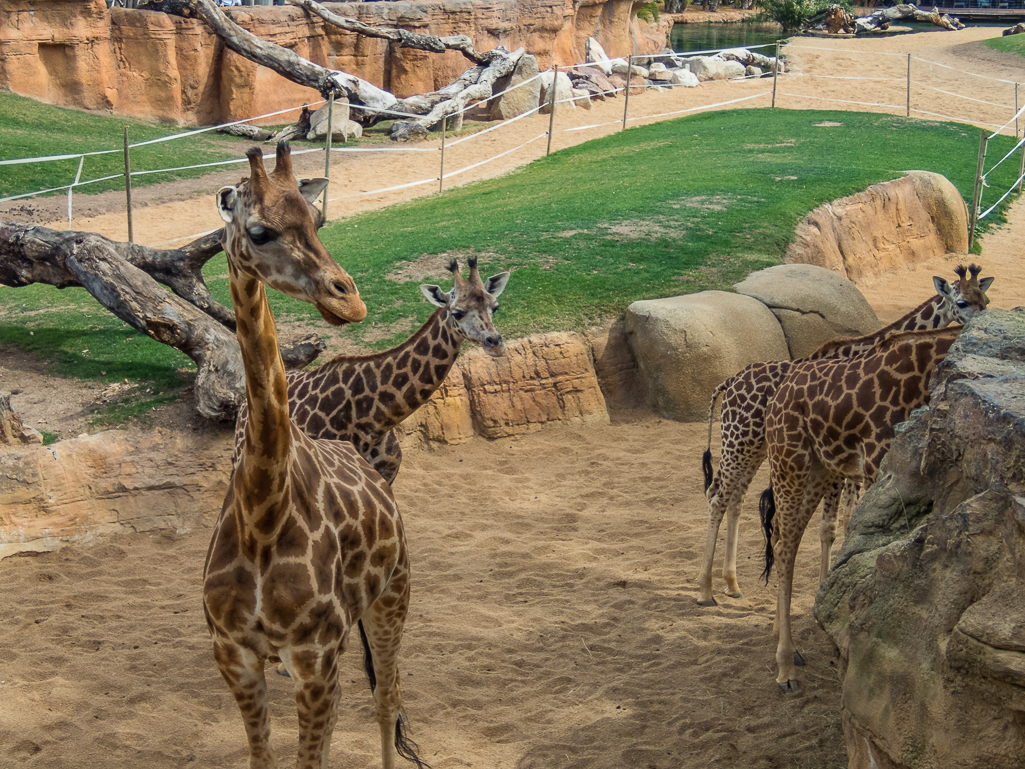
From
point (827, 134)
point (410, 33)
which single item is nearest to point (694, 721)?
point (827, 134)

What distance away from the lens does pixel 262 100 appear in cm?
2261

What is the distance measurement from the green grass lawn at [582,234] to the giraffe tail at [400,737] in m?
3.88

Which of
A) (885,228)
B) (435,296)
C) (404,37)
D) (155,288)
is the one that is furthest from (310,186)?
(404,37)

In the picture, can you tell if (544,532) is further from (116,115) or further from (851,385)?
(116,115)

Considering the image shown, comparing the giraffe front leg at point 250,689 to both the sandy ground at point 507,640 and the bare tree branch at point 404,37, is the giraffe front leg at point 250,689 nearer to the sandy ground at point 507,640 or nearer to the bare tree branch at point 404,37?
the sandy ground at point 507,640

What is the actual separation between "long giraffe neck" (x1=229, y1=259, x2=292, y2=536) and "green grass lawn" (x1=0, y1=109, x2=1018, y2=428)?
4.77 meters

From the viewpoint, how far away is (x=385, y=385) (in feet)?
20.3

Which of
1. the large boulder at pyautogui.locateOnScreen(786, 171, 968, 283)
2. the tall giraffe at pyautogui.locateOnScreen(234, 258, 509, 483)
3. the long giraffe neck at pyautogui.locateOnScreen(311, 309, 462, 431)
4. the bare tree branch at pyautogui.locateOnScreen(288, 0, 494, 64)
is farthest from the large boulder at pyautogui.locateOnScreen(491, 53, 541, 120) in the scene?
the long giraffe neck at pyautogui.locateOnScreen(311, 309, 462, 431)

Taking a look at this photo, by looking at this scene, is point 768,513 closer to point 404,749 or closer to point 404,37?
point 404,749

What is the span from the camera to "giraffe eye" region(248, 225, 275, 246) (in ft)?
10.3

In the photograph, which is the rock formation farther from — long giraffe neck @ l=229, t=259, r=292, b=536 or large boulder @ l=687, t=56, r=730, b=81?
large boulder @ l=687, t=56, r=730, b=81

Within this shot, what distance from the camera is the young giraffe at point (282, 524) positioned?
3.17 meters

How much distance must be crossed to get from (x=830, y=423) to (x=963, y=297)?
267 centimetres

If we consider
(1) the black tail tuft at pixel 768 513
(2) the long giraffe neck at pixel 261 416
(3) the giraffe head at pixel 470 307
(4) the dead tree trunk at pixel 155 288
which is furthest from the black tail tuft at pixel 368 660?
(4) the dead tree trunk at pixel 155 288
